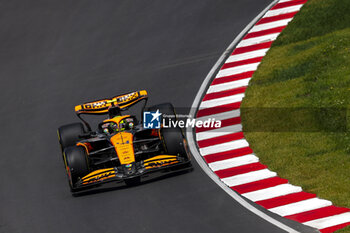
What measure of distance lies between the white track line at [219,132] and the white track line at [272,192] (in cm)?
342

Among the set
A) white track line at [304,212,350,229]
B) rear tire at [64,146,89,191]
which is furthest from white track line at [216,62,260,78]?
white track line at [304,212,350,229]

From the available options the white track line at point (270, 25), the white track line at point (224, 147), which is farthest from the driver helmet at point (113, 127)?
the white track line at point (270, 25)

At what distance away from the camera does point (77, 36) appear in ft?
83.2

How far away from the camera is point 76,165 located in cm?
1555

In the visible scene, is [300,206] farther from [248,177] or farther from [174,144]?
[174,144]

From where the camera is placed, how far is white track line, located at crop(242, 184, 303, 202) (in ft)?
47.0

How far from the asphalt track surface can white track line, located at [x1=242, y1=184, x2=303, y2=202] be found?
45 centimetres

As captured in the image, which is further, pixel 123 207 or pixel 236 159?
pixel 236 159

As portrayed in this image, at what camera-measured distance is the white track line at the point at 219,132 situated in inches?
705

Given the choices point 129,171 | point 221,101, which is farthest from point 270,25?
point 129,171

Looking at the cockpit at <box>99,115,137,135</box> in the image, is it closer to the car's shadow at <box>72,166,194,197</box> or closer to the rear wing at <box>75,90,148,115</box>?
the rear wing at <box>75,90,148,115</box>

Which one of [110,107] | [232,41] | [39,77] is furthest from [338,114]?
[39,77]

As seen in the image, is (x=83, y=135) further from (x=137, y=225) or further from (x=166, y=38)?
(x=166, y=38)

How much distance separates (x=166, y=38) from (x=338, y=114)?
8.47m
